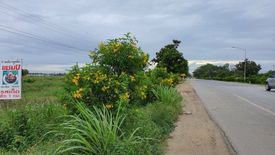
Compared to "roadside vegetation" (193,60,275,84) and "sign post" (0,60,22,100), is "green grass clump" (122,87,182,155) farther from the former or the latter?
"roadside vegetation" (193,60,275,84)

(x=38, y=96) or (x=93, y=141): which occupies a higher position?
(x=93, y=141)

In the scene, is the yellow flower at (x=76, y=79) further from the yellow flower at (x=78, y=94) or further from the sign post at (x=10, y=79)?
the sign post at (x=10, y=79)

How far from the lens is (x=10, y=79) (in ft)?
37.6

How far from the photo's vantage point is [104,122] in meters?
6.05

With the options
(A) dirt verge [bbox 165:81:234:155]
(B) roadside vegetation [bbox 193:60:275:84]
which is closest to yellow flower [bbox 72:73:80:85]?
(A) dirt verge [bbox 165:81:234:155]

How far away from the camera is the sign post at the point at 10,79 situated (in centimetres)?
1130

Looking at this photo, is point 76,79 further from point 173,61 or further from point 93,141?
point 173,61

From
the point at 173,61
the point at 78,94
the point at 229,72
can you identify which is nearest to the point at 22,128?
the point at 78,94

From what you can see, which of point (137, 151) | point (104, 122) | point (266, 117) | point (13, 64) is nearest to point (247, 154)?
point (137, 151)

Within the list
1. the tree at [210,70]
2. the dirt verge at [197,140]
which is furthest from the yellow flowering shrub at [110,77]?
the tree at [210,70]

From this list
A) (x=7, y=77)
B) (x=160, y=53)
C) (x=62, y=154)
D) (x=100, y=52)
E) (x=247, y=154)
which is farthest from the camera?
(x=160, y=53)

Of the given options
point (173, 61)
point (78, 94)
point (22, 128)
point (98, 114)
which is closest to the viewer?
point (98, 114)

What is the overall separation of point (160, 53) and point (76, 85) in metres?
36.7

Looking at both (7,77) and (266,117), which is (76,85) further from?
(266,117)
